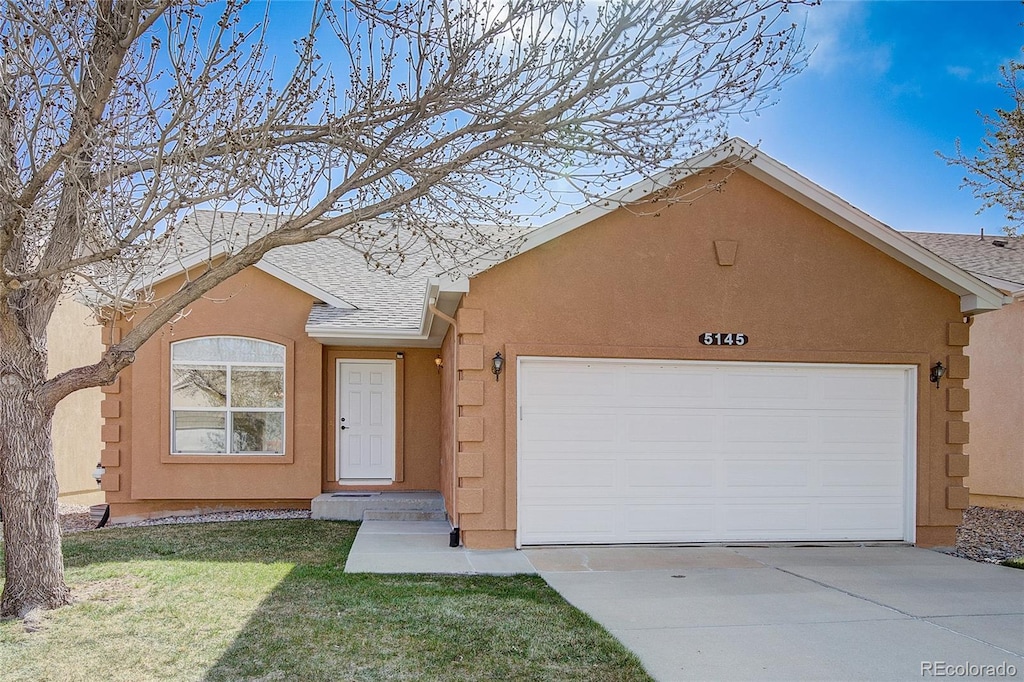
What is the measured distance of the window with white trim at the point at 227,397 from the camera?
38.0 ft

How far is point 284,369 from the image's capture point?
11.8 m

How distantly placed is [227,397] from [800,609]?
862cm

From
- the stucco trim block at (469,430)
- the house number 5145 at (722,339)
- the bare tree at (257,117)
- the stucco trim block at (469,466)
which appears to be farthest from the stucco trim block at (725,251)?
the stucco trim block at (469,466)

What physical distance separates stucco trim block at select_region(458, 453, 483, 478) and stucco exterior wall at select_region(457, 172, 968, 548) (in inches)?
0.4

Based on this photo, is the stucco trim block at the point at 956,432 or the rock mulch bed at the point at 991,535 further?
the stucco trim block at the point at 956,432

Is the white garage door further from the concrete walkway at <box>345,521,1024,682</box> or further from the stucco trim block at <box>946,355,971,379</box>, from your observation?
the stucco trim block at <box>946,355,971,379</box>

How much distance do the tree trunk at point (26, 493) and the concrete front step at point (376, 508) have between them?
494 cm

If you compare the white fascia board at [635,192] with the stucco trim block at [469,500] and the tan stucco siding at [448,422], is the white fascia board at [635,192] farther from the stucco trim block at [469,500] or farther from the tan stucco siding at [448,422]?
the stucco trim block at [469,500]

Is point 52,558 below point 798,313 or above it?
below

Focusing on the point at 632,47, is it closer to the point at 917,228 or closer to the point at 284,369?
the point at 284,369

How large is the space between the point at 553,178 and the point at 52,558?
17.4ft

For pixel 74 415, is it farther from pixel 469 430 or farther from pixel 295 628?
pixel 295 628

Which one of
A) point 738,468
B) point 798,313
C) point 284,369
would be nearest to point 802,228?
point 798,313

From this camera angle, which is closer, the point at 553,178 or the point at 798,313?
the point at 553,178
